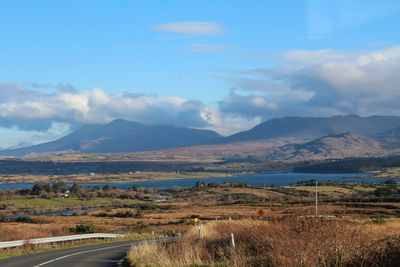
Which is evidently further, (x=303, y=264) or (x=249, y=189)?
(x=249, y=189)

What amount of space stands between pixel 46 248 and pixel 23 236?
7.17 metres

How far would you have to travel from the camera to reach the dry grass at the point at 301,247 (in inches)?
548

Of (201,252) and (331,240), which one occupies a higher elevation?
(331,240)

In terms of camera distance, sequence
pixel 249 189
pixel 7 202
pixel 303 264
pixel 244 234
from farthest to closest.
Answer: pixel 249 189, pixel 7 202, pixel 244 234, pixel 303 264

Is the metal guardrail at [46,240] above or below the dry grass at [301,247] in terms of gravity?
below

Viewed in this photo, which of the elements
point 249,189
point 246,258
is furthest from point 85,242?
point 249,189

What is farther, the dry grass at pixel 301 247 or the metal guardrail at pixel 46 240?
the metal guardrail at pixel 46 240

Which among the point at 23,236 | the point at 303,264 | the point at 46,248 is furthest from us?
the point at 23,236

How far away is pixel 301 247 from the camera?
14.5 m

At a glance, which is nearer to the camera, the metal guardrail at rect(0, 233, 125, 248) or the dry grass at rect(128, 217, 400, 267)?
the dry grass at rect(128, 217, 400, 267)

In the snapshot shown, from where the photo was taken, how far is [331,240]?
14.4 meters

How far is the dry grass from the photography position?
45.7ft

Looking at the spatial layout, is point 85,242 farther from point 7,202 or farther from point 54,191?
point 54,191

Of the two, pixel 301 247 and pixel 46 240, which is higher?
pixel 301 247
